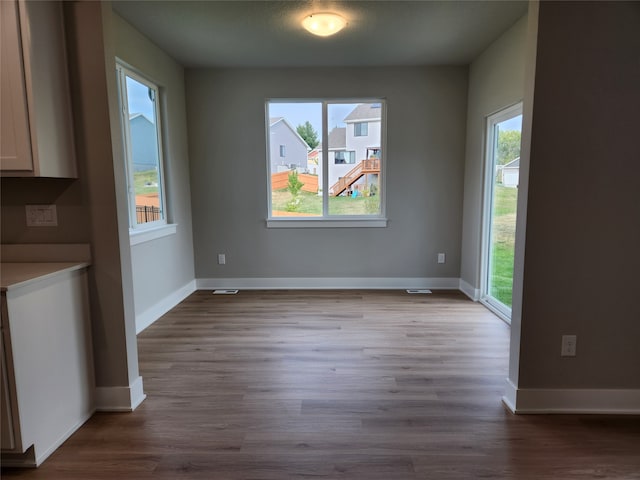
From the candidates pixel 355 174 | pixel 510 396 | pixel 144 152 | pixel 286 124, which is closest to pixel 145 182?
pixel 144 152

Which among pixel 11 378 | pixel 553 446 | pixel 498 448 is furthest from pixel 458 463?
pixel 11 378

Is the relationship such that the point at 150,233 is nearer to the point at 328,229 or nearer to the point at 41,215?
the point at 41,215

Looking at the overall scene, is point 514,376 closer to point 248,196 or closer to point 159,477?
point 159,477

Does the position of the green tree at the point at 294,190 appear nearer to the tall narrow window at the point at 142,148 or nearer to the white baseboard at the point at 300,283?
the white baseboard at the point at 300,283

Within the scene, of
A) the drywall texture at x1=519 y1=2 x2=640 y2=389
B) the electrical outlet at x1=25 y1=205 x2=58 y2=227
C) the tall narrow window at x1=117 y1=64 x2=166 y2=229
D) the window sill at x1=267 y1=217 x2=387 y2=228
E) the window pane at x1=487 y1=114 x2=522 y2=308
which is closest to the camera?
the drywall texture at x1=519 y1=2 x2=640 y2=389

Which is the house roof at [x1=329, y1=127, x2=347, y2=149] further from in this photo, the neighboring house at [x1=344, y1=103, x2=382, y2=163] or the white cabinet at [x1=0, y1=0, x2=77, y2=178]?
the white cabinet at [x1=0, y1=0, x2=77, y2=178]

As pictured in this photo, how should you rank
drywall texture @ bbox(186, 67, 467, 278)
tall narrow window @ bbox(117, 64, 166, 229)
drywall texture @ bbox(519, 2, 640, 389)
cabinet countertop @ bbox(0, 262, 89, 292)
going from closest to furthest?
cabinet countertop @ bbox(0, 262, 89, 292) → drywall texture @ bbox(519, 2, 640, 389) → tall narrow window @ bbox(117, 64, 166, 229) → drywall texture @ bbox(186, 67, 467, 278)

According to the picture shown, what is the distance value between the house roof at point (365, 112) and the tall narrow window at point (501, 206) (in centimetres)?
125

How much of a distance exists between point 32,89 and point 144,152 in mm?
1970

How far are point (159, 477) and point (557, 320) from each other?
6.81 feet

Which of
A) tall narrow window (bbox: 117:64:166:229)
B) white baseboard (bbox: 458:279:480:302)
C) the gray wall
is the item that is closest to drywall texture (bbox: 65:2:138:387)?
the gray wall

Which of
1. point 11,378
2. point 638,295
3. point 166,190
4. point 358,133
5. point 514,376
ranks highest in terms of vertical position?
point 358,133

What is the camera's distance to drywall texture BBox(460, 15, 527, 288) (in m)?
3.23

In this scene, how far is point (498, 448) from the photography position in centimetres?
180
